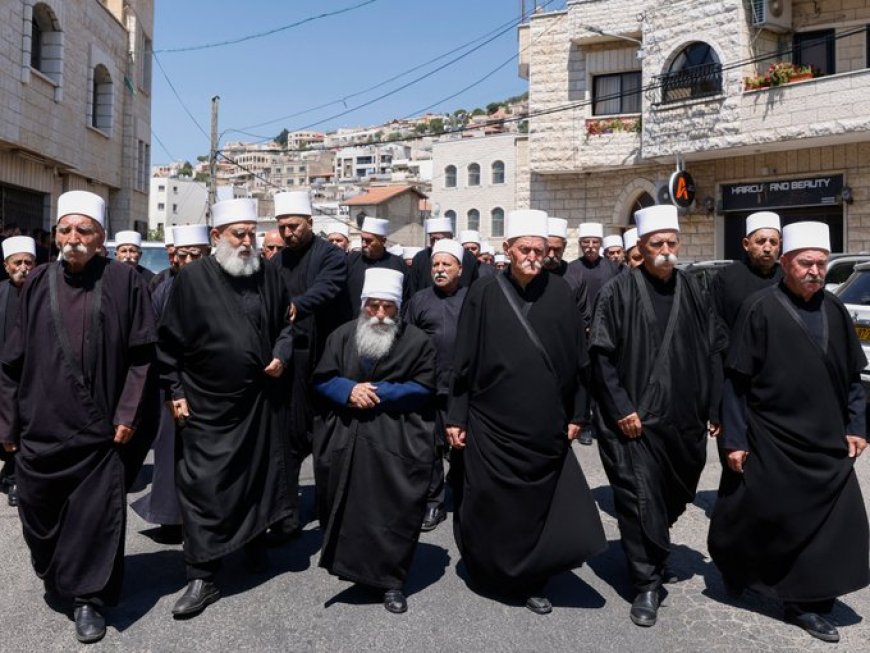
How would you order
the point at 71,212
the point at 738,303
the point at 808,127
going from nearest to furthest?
the point at 71,212 < the point at 738,303 < the point at 808,127

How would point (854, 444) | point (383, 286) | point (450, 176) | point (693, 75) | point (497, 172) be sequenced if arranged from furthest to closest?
point (450, 176)
point (497, 172)
point (693, 75)
point (383, 286)
point (854, 444)

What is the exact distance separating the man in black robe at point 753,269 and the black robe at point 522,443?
7.32 ft

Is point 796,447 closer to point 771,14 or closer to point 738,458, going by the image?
point 738,458

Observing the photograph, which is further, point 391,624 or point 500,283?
point 500,283

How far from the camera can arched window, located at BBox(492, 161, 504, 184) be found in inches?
1955

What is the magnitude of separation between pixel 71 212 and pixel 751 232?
15.4ft

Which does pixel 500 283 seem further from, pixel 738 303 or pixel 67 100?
pixel 67 100

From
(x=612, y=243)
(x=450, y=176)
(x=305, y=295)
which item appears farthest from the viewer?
(x=450, y=176)

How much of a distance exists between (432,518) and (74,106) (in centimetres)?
1704

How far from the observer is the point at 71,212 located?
14.0 ft

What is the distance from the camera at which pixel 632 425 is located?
4.39 meters

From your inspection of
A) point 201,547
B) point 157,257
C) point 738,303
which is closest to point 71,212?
point 201,547

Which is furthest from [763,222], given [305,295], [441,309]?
[305,295]

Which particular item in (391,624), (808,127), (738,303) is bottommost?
(391,624)
